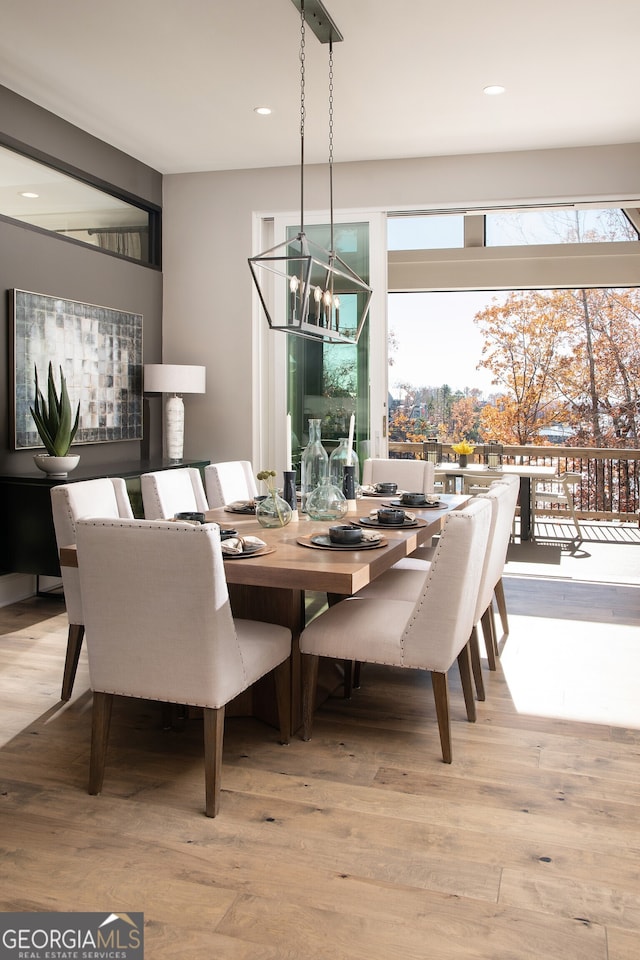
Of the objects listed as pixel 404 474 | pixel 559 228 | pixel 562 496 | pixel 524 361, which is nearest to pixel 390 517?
pixel 404 474

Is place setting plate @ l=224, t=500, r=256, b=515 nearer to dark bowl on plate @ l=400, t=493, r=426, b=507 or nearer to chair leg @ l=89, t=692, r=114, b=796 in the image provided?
dark bowl on plate @ l=400, t=493, r=426, b=507

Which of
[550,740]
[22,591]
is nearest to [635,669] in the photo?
[550,740]

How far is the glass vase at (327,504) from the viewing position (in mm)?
3328

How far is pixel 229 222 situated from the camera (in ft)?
19.3

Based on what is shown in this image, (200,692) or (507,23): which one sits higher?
(507,23)

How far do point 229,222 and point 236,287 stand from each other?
486mm

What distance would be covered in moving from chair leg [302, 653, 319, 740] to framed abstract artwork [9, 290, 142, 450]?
258cm

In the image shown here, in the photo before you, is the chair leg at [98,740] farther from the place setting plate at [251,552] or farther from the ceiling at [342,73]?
the ceiling at [342,73]

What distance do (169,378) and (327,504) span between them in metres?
2.59

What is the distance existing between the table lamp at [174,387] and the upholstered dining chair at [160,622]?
339 centimetres

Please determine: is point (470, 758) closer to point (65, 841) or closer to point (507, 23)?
point (65, 841)

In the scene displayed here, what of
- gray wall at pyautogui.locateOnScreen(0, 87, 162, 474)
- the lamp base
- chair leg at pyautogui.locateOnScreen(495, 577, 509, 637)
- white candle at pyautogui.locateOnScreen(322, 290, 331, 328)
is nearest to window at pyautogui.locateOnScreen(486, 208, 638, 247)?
gray wall at pyautogui.locateOnScreen(0, 87, 162, 474)

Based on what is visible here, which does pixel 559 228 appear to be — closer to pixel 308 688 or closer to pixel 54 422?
pixel 54 422

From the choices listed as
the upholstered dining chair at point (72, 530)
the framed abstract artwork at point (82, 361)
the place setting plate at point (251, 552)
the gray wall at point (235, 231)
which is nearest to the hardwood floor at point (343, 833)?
the upholstered dining chair at point (72, 530)
